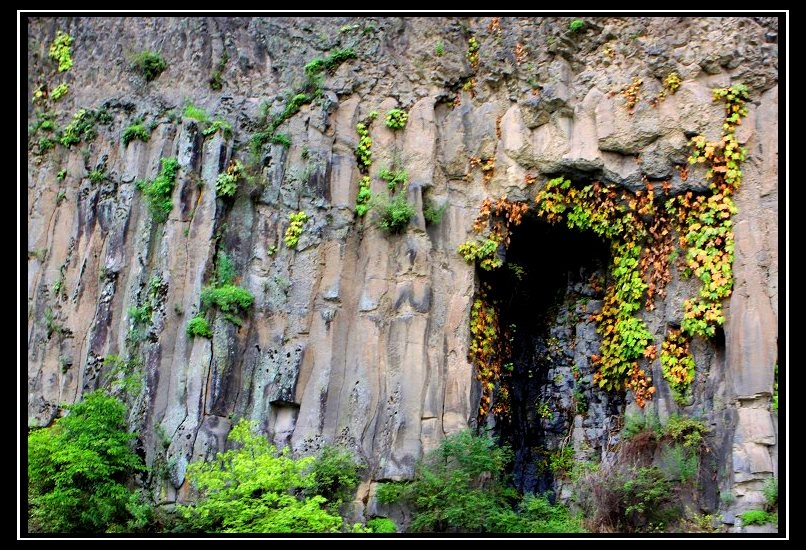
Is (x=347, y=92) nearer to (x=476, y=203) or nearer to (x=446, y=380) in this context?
(x=476, y=203)

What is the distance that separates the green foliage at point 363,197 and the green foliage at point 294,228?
0.85 meters

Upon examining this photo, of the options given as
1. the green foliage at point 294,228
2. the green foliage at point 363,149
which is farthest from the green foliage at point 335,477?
the green foliage at point 363,149

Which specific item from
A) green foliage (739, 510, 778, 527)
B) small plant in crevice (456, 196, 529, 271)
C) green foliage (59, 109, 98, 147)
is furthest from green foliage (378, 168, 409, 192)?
green foliage (739, 510, 778, 527)

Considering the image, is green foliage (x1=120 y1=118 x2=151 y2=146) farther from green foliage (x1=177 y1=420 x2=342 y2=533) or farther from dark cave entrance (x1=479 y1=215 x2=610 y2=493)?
dark cave entrance (x1=479 y1=215 x2=610 y2=493)

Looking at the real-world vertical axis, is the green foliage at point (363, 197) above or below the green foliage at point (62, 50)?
below

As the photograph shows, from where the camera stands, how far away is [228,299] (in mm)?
A: 12664

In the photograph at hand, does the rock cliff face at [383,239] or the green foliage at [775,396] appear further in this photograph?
the rock cliff face at [383,239]

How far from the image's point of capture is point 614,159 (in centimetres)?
1255

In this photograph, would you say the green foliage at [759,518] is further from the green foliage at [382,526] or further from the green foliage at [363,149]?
the green foliage at [363,149]

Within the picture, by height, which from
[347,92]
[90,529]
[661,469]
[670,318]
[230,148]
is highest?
[347,92]

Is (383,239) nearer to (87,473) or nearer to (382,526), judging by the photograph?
(382,526)

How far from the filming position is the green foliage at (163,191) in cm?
1362

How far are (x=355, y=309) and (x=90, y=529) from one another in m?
4.88
